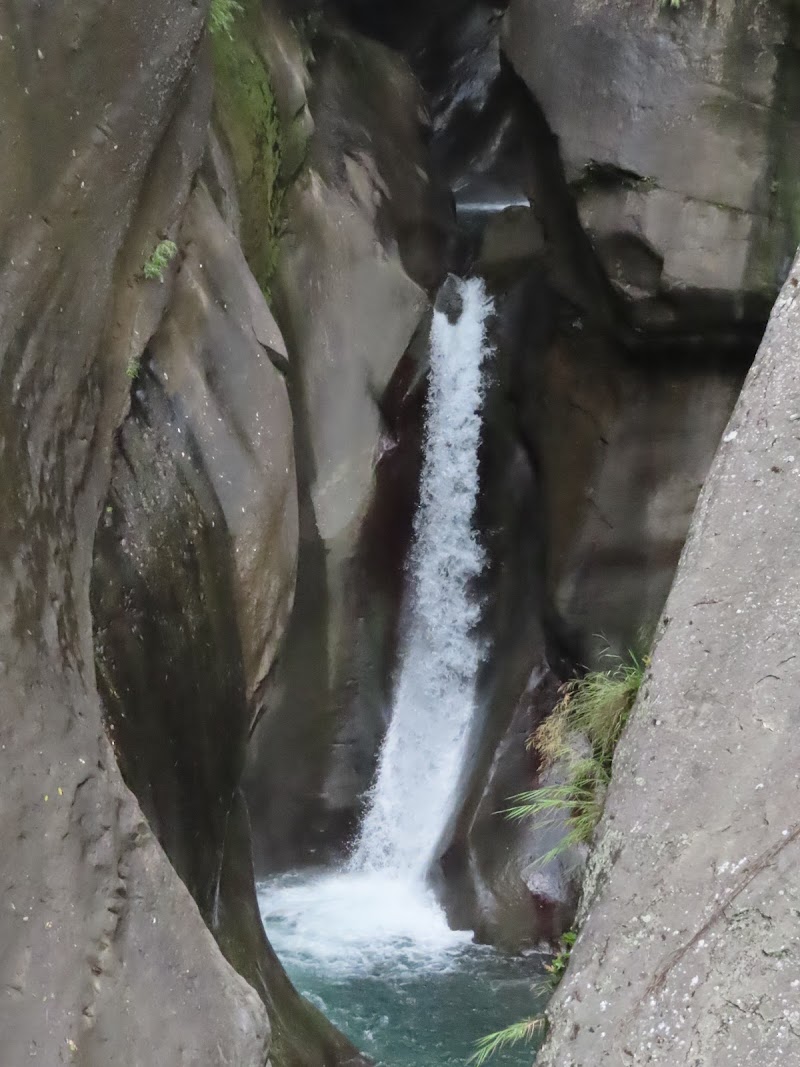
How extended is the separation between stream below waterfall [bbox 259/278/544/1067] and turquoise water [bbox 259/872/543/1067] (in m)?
0.01

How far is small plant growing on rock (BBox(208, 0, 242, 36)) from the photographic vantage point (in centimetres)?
593

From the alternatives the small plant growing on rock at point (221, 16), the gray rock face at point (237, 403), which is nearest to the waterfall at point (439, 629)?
the small plant growing on rock at point (221, 16)

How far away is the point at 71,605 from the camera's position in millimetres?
3033

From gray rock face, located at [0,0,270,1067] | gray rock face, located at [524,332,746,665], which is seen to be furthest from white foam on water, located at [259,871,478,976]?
gray rock face, located at [0,0,270,1067]

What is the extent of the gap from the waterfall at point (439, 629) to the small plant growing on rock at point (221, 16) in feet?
12.6

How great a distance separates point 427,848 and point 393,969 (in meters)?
1.59

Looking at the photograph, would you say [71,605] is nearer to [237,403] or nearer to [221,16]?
[237,403]

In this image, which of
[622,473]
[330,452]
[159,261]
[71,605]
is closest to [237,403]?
[159,261]

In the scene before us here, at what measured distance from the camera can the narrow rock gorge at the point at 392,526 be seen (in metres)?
2.45

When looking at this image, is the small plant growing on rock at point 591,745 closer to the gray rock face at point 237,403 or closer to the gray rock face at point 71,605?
the gray rock face at point 71,605

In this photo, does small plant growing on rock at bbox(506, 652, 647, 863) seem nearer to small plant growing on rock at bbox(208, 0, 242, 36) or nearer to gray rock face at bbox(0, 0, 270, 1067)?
gray rock face at bbox(0, 0, 270, 1067)

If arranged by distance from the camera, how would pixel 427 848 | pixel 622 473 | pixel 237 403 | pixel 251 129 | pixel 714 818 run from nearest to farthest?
pixel 714 818 → pixel 237 403 → pixel 251 129 → pixel 427 848 → pixel 622 473

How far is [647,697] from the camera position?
2562 millimetres

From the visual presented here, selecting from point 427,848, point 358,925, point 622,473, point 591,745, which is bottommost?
point 358,925
